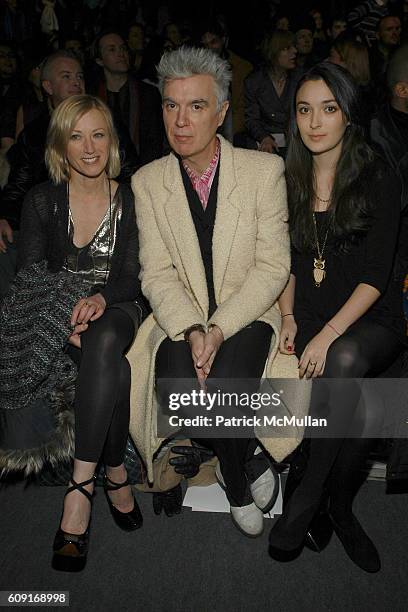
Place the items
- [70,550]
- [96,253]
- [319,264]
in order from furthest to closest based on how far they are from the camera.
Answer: [96,253]
[319,264]
[70,550]

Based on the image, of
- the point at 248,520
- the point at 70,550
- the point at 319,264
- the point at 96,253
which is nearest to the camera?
the point at 70,550

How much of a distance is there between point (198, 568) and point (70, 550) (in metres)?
0.43

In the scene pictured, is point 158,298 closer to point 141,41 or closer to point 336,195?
point 336,195

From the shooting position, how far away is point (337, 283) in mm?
2273

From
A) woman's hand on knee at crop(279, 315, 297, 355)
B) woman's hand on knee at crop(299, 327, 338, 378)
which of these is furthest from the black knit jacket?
woman's hand on knee at crop(299, 327, 338, 378)

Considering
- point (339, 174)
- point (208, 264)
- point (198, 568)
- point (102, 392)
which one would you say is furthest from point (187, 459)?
point (339, 174)

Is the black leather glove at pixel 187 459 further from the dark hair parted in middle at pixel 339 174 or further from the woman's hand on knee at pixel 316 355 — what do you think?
the dark hair parted in middle at pixel 339 174

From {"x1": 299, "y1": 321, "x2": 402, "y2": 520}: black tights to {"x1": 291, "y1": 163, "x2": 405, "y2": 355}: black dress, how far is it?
18cm

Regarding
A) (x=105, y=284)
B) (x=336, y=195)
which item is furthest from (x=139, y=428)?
(x=336, y=195)

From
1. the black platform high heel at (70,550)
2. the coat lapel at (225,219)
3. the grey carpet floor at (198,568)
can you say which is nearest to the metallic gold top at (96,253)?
the coat lapel at (225,219)

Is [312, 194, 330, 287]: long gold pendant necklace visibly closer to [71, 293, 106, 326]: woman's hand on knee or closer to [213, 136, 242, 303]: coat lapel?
[213, 136, 242, 303]: coat lapel

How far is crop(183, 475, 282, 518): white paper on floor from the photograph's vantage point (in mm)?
2391
